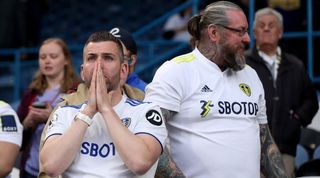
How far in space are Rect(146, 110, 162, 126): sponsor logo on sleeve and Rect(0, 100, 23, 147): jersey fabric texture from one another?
130 centimetres

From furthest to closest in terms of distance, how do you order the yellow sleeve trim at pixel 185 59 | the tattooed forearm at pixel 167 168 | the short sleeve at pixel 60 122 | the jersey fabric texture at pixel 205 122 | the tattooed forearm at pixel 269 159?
1. the tattooed forearm at pixel 269 159
2. the yellow sleeve trim at pixel 185 59
3. the jersey fabric texture at pixel 205 122
4. the tattooed forearm at pixel 167 168
5. the short sleeve at pixel 60 122

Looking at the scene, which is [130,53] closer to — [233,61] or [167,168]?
[233,61]

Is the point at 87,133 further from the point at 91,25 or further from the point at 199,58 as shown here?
the point at 91,25

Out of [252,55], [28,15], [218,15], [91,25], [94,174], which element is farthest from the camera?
[91,25]

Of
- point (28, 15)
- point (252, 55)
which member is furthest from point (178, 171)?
point (28, 15)

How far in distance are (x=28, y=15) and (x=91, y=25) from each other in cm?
265

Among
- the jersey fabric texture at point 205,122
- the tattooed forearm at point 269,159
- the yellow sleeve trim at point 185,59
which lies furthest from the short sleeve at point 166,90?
the tattooed forearm at point 269,159

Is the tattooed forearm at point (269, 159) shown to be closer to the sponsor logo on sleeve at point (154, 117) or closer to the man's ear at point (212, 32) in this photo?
the man's ear at point (212, 32)

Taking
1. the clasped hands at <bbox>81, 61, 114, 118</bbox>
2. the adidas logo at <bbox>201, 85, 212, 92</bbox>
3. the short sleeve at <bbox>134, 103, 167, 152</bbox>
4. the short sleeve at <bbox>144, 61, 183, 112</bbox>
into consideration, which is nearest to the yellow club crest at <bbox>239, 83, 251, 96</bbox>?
the adidas logo at <bbox>201, 85, 212, 92</bbox>

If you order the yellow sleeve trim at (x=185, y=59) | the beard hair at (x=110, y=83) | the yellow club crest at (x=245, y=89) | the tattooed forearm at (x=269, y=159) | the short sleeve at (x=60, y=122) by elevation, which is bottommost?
the tattooed forearm at (x=269, y=159)

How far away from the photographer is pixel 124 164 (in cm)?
464

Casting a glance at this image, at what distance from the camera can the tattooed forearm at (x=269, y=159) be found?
5.49 metres

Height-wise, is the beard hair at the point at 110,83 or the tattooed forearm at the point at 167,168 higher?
the beard hair at the point at 110,83

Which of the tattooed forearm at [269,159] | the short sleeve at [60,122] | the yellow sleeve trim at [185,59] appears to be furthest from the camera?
the tattooed forearm at [269,159]
